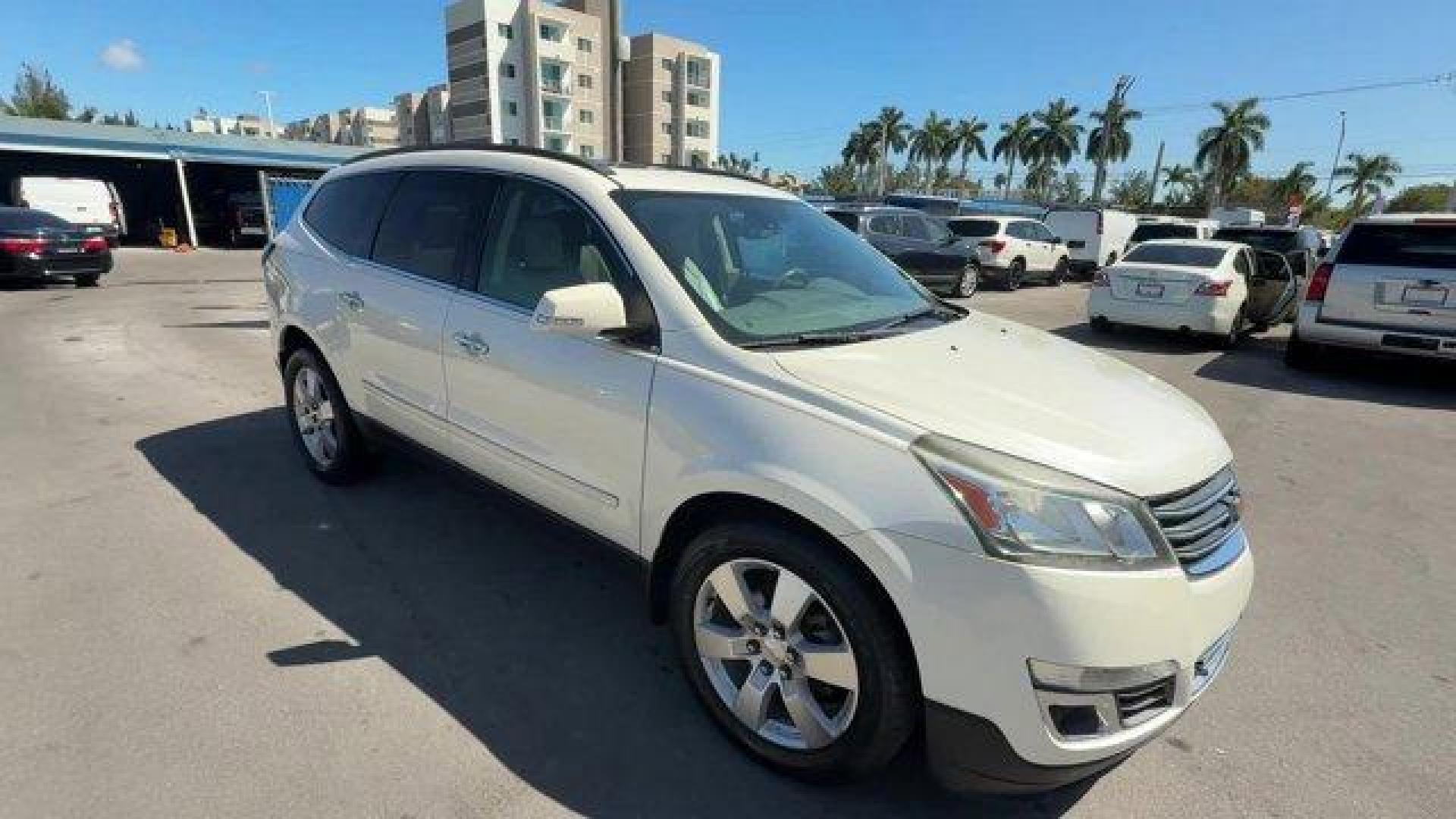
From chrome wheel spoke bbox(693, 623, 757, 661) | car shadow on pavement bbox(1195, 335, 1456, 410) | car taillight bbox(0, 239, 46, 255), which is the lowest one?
car shadow on pavement bbox(1195, 335, 1456, 410)

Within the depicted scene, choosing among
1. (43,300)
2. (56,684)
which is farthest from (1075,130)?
(56,684)

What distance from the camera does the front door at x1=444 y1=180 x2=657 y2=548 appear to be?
259cm

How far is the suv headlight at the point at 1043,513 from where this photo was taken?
1.85 m

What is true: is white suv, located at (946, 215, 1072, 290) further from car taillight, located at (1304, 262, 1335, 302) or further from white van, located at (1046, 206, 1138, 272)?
car taillight, located at (1304, 262, 1335, 302)

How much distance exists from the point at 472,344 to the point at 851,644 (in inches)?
76.3

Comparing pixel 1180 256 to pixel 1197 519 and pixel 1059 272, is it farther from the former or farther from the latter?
pixel 1197 519

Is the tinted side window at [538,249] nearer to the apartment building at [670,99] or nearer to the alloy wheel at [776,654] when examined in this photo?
the alloy wheel at [776,654]

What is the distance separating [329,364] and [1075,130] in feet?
263

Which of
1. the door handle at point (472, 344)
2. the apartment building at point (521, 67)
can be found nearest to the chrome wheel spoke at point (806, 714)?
the door handle at point (472, 344)

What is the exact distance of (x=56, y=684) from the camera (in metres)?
2.66

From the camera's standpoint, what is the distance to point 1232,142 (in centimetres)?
6078

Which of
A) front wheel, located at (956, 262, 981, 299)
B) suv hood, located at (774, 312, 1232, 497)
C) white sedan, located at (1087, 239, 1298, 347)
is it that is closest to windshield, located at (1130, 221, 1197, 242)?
front wheel, located at (956, 262, 981, 299)

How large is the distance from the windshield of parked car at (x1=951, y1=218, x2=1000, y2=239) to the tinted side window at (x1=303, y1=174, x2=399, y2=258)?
1560 centimetres

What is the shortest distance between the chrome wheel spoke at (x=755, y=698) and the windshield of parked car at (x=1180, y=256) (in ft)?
34.3
